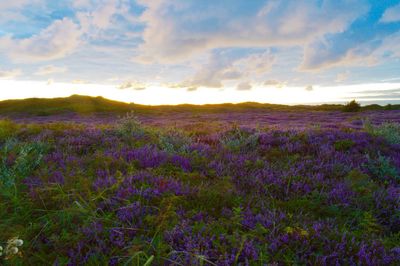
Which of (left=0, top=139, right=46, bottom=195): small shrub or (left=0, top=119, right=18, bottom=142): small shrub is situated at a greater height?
(left=0, top=119, right=18, bottom=142): small shrub

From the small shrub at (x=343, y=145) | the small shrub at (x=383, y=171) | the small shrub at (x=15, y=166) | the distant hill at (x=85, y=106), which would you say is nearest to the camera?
the small shrub at (x=15, y=166)

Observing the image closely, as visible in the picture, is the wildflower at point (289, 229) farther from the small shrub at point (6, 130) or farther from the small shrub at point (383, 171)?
the small shrub at point (6, 130)

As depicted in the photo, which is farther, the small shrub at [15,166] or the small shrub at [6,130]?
the small shrub at [6,130]

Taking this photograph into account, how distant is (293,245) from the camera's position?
11.1ft

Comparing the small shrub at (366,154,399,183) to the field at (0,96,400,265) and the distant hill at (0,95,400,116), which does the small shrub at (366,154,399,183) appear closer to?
the field at (0,96,400,265)

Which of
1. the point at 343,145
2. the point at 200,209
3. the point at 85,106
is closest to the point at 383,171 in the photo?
the point at 343,145

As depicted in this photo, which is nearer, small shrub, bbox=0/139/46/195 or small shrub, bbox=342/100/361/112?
small shrub, bbox=0/139/46/195

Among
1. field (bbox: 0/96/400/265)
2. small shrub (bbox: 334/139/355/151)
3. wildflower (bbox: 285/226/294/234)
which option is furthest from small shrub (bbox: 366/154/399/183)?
wildflower (bbox: 285/226/294/234)

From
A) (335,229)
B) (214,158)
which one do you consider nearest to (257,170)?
(214,158)

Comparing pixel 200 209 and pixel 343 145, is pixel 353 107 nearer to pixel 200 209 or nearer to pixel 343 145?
pixel 343 145

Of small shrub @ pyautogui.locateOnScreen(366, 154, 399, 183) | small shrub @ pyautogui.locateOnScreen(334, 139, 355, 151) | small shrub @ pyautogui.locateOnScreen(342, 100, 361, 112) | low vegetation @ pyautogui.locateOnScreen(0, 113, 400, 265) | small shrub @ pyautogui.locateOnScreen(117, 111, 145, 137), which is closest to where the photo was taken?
low vegetation @ pyautogui.locateOnScreen(0, 113, 400, 265)

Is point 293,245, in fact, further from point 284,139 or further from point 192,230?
point 284,139

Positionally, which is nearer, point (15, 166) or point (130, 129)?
point (15, 166)

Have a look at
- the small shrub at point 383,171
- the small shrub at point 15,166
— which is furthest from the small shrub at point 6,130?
the small shrub at point 383,171
